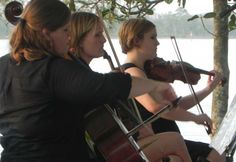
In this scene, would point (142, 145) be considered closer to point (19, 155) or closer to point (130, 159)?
point (130, 159)

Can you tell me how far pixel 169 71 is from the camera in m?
2.52

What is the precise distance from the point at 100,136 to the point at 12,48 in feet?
1.39

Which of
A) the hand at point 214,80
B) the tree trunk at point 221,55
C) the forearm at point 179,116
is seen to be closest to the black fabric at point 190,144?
the forearm at point 179,116

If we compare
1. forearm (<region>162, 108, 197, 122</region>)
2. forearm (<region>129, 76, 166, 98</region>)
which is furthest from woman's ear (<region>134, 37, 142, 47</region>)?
forearm (<region>129, 76, 166, 98</region>)

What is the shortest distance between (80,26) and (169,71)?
65 cm

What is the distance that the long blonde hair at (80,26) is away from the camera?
6.56 ft

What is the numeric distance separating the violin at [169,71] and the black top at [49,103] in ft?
2.68

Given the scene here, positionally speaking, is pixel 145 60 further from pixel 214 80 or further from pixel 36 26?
pixel 36 26

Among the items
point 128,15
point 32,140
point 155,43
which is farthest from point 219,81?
point 32,140

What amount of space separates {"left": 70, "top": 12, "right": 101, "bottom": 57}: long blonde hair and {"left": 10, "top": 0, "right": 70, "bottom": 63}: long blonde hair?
40cm

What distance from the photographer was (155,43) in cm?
244

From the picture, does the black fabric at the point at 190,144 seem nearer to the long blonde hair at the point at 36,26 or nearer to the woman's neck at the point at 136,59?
the woman's neck at the point at 136,59

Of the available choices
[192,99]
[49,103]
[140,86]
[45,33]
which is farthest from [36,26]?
[192,99]

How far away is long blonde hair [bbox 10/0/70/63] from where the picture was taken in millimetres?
1563
